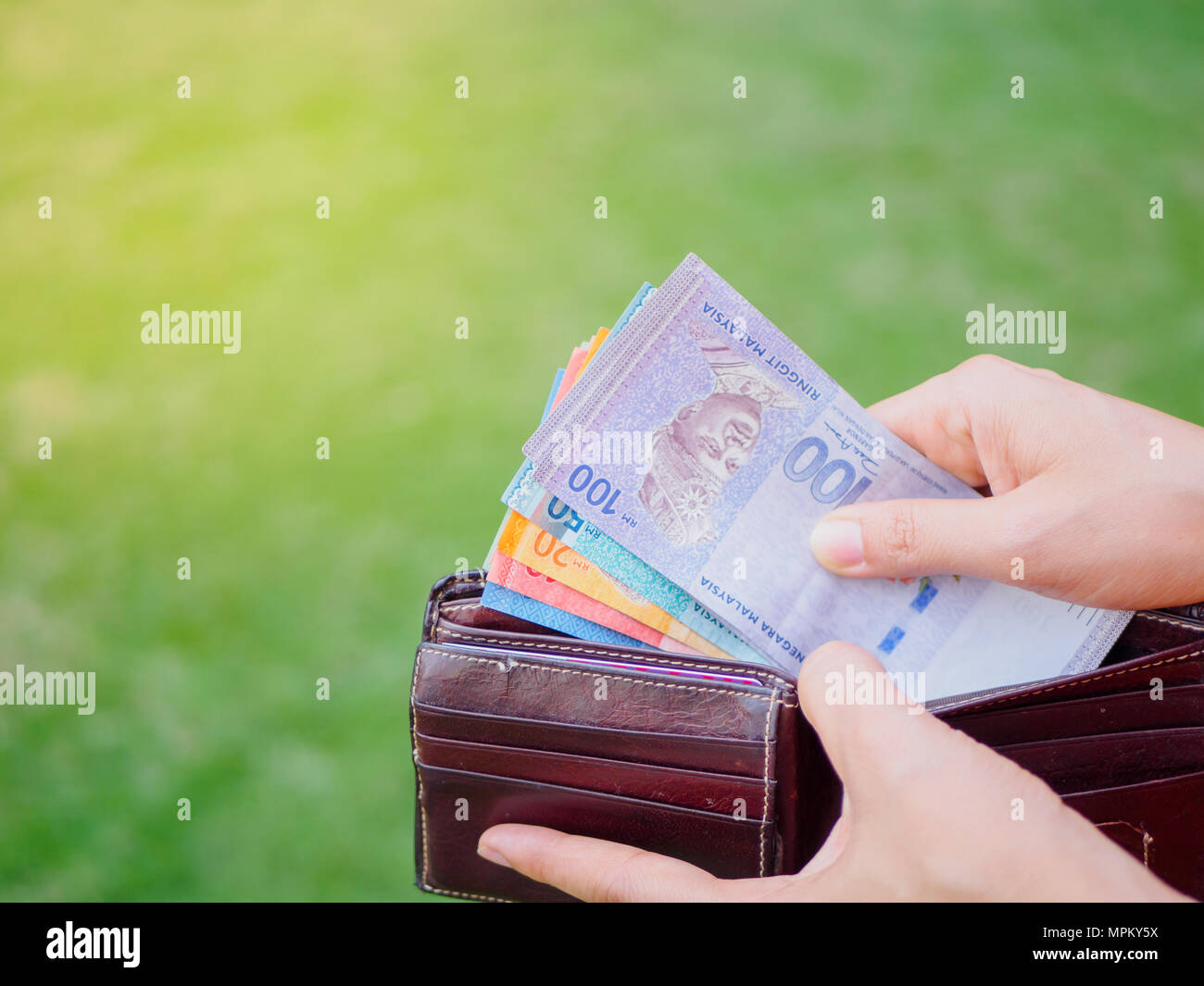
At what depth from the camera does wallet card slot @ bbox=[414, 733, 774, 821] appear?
Answer: 98cm

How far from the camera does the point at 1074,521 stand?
3.46 feet

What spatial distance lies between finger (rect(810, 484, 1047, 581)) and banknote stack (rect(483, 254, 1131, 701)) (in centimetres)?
5

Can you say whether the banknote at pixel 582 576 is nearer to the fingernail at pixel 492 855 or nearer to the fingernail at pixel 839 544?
the fingernail at pixel 839 544

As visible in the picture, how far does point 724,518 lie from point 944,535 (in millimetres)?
245

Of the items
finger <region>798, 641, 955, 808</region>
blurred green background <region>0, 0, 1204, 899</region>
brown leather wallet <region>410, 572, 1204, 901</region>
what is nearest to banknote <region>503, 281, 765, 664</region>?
brown leather wallet <region>410, 572, 1204, 901</region>

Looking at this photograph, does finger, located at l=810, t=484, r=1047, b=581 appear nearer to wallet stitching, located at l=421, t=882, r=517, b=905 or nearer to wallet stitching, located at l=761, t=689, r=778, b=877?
wallet stitching, located at l=761, t=689, r=778, b=877

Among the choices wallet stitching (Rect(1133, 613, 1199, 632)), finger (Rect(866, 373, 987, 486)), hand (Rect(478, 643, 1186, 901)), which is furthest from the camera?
finger (Rect(866, 373, 987, 486))

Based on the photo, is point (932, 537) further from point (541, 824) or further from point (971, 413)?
point (541, 824)

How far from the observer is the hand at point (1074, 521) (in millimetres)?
1053

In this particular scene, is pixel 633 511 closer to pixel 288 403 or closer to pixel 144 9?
pixel 288 403

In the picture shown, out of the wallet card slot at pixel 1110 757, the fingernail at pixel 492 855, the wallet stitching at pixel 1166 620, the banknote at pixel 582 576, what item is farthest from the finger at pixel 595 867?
the wallet stitching at pixel 1166 620

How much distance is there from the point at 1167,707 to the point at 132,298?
9.09ft

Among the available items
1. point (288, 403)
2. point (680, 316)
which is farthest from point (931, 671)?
point (288, 403)

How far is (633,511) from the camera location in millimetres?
1120
